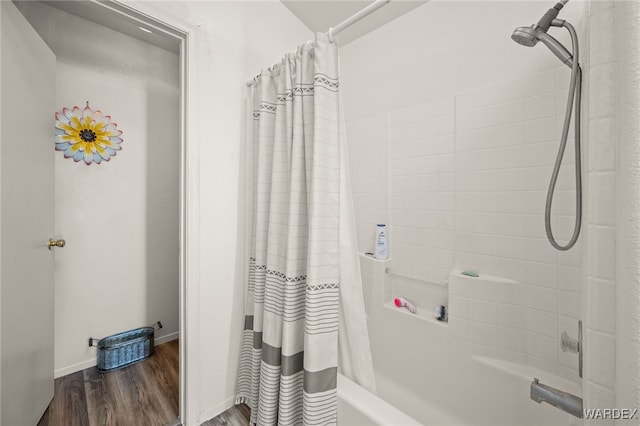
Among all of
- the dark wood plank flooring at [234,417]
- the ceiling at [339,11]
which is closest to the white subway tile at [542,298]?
the dark wood plank flooring at [234,417]

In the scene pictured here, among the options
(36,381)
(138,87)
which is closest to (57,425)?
(36,381)

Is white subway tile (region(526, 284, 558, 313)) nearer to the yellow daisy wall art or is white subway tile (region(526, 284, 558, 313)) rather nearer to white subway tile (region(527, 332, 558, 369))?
white subway tile (region(527, 332, 558, 369))

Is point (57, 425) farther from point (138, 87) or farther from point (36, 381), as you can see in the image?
point (138, 87)

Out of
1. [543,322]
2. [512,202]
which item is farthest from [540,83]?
[543,322]

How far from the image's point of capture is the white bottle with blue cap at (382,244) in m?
1.80

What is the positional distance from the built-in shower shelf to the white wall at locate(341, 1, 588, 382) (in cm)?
4

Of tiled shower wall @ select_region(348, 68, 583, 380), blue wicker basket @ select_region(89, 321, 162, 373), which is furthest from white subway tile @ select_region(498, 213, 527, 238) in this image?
blue wicker basket @ select_region(89, 321, 162, 373)

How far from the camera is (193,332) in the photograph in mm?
1334

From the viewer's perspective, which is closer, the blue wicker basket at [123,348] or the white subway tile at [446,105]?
the white subway tile at [446,105]

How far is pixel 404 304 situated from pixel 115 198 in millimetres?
2129

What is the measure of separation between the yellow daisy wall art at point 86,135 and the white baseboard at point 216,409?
1.74m

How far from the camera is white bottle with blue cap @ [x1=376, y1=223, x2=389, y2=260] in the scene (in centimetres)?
180

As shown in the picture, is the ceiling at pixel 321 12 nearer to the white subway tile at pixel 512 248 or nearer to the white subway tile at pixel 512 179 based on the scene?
the white subway tile at pixel 512 179

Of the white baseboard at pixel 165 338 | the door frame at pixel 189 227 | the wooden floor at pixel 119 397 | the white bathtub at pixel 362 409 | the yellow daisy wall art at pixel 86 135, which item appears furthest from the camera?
the white baseboard at pixel 165 338
